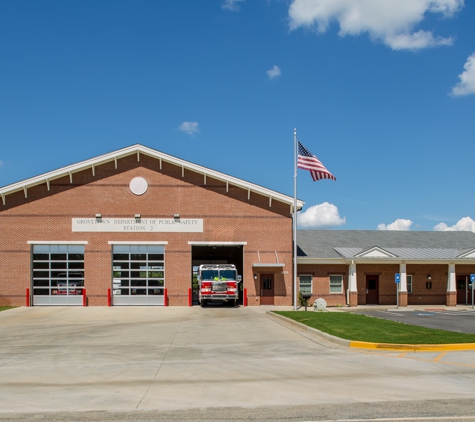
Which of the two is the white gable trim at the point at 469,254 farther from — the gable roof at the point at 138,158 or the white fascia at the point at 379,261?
the gable roof at the point at 138,158

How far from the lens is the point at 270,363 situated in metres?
13.2

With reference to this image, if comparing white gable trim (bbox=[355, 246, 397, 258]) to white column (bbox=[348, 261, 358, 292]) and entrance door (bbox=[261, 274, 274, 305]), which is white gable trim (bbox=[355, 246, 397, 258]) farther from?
entrance door (bbox=[261, 274, 274, 305])

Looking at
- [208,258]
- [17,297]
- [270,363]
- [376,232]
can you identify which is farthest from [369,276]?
[270,363]

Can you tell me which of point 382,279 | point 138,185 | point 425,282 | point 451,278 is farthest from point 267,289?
point 451,278

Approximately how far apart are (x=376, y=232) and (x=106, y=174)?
23.3 metres

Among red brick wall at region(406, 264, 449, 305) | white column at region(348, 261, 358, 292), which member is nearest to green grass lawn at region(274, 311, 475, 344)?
white column at region(348, 261, 358, 292)

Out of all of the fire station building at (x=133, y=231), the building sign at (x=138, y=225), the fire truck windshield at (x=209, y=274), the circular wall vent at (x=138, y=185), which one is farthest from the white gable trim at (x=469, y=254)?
the circular wall vent at (x=138, y=185)

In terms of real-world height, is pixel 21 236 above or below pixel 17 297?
above

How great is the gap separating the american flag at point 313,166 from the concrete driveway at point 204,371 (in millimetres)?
11119

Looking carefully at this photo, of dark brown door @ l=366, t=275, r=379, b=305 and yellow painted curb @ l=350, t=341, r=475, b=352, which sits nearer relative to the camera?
yellow painted curb @ l=350, t=341, r=475, b=352

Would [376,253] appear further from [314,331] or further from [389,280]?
[314,331]

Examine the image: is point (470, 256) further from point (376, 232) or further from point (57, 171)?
point (57, 171)

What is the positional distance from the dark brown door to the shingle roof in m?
2.07

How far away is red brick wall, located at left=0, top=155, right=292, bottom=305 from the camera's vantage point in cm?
3338
